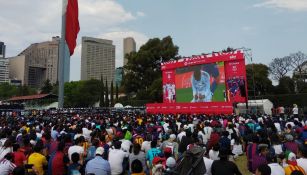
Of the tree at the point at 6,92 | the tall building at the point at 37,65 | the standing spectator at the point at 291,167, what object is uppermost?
the tall building at the point at 37,65

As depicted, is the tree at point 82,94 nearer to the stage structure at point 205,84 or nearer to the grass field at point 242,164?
the stage structure at point 205,84

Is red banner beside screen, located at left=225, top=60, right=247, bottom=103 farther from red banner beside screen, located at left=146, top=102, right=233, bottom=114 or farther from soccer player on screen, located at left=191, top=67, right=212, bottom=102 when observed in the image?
soccer player on screen, located at left=191, top=67, right=212, bottom=102

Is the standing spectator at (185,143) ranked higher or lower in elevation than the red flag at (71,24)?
lower

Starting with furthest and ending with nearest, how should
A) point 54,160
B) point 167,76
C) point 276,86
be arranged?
point 276,86, point 167,76, point 54,160

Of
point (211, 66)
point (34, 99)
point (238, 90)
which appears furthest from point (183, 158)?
point (34, 99)

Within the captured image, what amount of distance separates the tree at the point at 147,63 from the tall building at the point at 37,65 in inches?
4215

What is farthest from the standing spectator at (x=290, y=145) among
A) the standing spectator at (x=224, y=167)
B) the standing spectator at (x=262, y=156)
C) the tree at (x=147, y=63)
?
the tree at (x=147, y=63)

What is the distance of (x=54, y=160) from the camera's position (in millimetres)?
6078

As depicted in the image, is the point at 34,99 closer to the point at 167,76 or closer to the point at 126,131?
the point at 167,76

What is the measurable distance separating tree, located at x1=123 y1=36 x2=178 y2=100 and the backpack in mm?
49643

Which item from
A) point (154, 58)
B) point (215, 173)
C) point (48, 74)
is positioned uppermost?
point (48, 74)

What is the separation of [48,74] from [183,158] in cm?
17003

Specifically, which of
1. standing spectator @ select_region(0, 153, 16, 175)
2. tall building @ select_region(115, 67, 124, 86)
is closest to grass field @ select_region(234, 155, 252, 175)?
standing spectator @ select_region(0, 153, 16, 175)

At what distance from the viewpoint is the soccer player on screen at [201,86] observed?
30.7 meters
